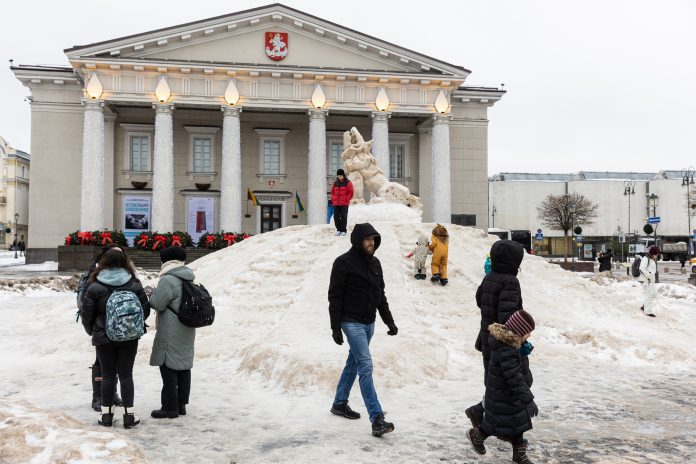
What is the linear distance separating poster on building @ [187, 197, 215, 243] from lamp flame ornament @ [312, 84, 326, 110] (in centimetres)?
923

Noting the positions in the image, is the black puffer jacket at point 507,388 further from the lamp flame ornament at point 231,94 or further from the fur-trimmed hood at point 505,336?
the lamp flame ornament at point 231,94

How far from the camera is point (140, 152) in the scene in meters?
38.2

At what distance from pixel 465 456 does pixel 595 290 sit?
478 inches

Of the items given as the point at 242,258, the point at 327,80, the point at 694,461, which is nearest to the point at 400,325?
the point at 694,461

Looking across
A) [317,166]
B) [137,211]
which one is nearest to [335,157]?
[317,166]

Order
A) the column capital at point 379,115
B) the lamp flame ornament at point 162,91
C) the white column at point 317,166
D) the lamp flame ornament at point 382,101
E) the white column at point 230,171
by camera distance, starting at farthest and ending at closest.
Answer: the lamp flame ornament at point 382,101 < the column capital at point 379,115 < the white column at point 317,166 < the white column at point 230,171 < the lamp flame ornament at point 162,91

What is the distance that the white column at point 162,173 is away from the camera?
114ft

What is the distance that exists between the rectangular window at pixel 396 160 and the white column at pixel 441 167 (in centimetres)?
367

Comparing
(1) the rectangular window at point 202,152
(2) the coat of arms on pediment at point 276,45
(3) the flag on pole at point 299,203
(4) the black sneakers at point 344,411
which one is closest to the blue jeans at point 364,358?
(4) the black sneakers at point 344,411

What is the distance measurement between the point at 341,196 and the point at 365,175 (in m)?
5.57

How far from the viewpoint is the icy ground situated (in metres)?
5.39

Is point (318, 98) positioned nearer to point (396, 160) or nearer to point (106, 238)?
point (396, 160)

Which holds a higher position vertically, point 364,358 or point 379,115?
point 379,115

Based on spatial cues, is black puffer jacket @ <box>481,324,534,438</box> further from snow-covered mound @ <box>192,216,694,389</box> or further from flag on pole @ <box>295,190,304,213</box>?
flag on pole @ <box>295,190,304,213</box>
